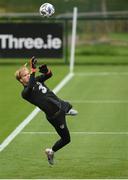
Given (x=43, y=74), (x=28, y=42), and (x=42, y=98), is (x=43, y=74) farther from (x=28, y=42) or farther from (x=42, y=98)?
(x=28, y=42)

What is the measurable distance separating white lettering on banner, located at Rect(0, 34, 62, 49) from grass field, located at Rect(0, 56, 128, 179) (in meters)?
5.46

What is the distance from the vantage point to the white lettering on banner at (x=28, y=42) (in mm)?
32656

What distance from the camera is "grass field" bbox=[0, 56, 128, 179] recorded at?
13102mm

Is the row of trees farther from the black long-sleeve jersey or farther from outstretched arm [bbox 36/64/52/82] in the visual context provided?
the black long-sleeve jersey

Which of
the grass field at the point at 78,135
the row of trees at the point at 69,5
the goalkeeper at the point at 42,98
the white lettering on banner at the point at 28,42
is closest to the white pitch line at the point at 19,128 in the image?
the grass field at the point at 78,135

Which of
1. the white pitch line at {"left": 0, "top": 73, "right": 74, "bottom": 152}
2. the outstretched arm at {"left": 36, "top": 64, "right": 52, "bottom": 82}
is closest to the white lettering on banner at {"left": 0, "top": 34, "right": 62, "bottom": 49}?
the white pitch line at {"left": 0, "top": 73, "right": 74, "bottom": 152}

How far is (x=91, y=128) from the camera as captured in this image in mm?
17516

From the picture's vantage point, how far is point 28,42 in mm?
32719

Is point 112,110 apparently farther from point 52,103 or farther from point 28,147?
point 52,103

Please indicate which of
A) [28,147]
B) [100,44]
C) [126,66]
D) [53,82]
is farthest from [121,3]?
[28,147]

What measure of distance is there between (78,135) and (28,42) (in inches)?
646

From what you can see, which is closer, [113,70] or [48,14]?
[48,14]

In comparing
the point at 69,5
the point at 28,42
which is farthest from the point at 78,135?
the point at 69,5

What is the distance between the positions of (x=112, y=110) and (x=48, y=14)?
6.98 m
